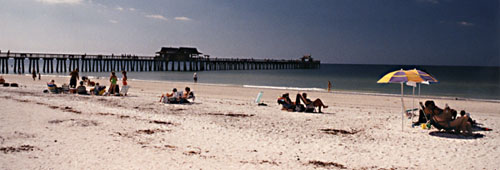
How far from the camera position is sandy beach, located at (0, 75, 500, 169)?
5.23 metres

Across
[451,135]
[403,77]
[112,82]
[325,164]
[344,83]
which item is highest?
[403,77]

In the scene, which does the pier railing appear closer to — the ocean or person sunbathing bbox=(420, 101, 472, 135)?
the ocean

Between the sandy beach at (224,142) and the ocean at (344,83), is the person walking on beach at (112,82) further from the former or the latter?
the ocean at (344,83)

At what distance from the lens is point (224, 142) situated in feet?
21.4

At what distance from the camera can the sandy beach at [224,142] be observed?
5.23 metres

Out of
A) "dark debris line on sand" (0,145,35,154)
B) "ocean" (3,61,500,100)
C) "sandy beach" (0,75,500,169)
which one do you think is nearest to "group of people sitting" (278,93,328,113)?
"sandy beach" (0,75,500,169)

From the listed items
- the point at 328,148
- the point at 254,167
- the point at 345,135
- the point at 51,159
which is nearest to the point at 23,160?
the point at 51,159

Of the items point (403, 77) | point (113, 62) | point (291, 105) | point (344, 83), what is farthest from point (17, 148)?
point (113, 62)

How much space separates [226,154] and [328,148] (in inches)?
67.7

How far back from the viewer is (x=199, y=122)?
8461 millimetres

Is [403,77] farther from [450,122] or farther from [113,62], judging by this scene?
[113,62]

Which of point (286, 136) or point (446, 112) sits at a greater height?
point (446, 112)

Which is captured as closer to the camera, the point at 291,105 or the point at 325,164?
the point at 325,164

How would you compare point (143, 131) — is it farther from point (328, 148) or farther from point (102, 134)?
point (328, 148)
